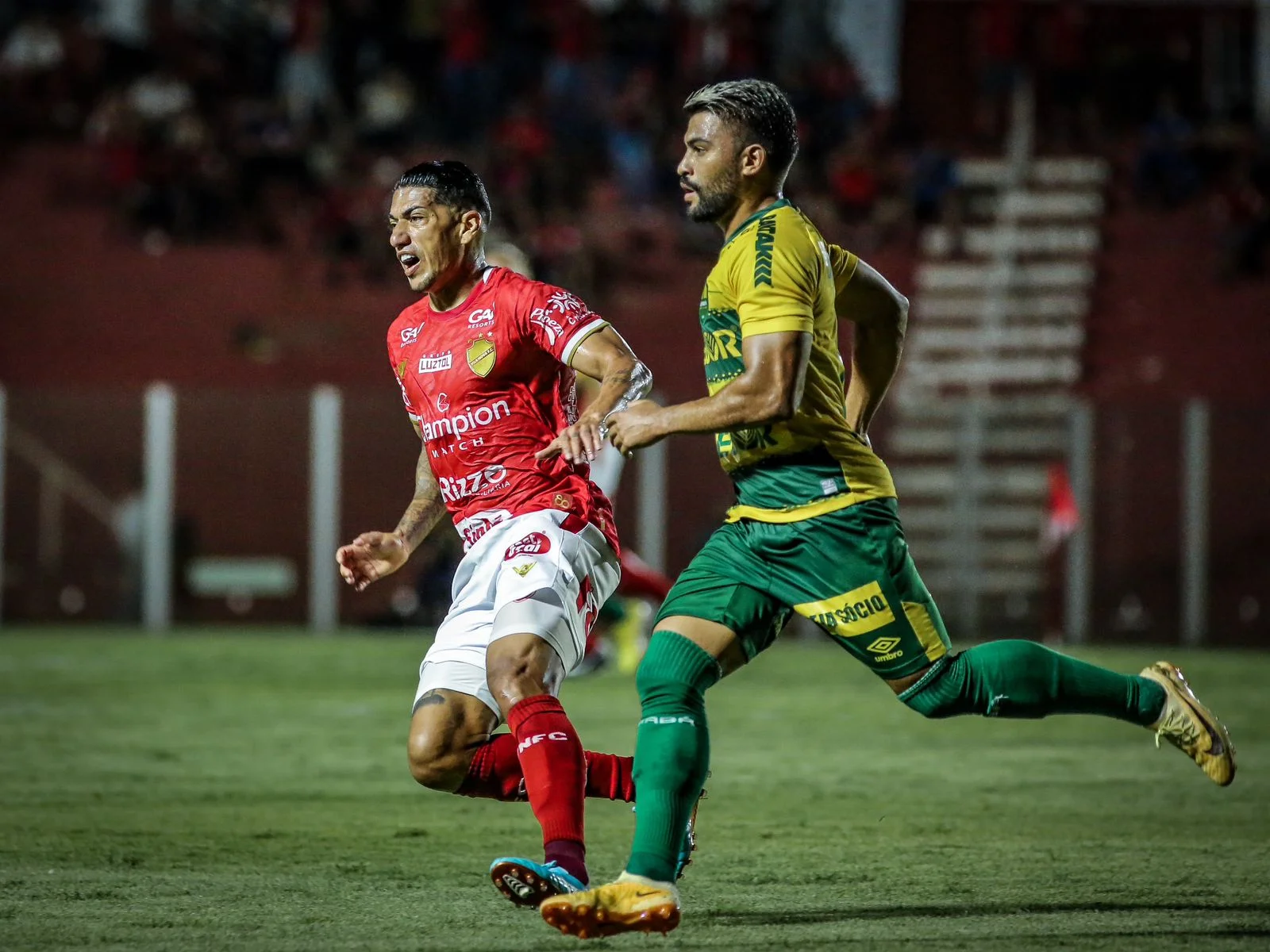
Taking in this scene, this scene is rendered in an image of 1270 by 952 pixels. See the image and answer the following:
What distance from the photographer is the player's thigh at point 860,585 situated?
16.9 ft

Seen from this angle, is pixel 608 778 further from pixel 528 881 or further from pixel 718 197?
pixel 718 197

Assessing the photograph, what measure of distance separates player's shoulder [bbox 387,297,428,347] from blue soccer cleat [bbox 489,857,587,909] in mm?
1771

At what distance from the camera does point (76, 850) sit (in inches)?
255

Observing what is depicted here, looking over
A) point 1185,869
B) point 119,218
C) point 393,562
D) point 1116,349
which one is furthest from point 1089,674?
point 119,218

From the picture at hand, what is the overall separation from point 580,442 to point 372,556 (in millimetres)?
1119

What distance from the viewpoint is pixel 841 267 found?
18.2 feet

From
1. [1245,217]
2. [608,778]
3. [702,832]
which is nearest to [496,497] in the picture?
[608,778]

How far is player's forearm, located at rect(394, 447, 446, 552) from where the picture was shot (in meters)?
6.12

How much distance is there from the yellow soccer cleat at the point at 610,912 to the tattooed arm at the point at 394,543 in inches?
60.1

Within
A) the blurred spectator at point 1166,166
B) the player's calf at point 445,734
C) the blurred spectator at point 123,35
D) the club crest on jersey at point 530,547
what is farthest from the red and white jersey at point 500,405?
the blurred spectator at point 123,35

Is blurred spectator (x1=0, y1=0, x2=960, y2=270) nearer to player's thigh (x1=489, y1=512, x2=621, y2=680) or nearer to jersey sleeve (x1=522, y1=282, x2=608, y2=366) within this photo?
jersey sleeve (x1=522, y1=282, x2=608, y2=366)

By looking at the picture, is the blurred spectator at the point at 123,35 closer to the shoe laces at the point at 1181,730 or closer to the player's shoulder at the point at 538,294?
the player's shoulder at the point at 538,294

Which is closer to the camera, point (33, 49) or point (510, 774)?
point (510, 774)

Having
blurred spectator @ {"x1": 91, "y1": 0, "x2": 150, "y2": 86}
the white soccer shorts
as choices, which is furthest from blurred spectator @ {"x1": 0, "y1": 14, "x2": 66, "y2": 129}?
the white soccer shorts
